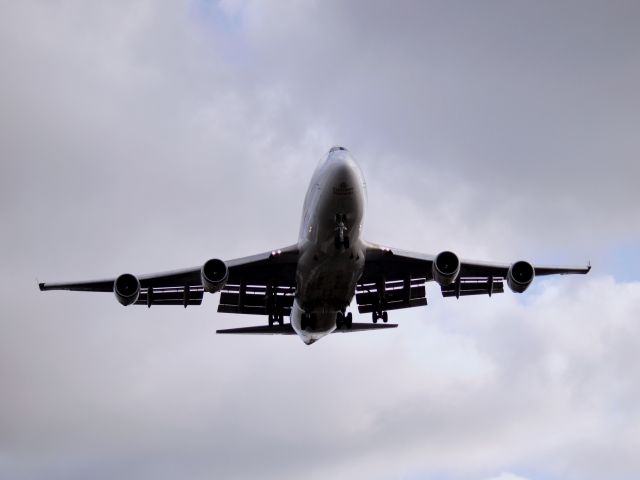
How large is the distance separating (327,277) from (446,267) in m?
4.35

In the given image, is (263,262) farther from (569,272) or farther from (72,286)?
(569,272)

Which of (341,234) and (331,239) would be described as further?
(331,239)

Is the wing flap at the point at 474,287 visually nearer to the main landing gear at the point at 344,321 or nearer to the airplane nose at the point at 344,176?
the main landing gear at the point at 344,321

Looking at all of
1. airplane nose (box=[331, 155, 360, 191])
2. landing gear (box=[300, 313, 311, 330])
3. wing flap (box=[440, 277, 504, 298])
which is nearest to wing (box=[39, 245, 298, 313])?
landing gear (box=[300, 313, 311, 330])

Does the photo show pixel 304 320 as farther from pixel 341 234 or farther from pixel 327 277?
pixel 341 234

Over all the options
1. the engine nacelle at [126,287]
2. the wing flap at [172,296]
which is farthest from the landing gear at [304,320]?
the engine nacelle at [126,287]

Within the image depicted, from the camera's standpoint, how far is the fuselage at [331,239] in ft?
97.6

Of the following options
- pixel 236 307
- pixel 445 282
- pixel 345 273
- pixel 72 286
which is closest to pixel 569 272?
pixel 445 282

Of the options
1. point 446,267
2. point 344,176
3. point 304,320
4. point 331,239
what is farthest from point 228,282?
point 344,176

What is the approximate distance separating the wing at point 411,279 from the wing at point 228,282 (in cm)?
313

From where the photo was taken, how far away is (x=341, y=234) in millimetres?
30469

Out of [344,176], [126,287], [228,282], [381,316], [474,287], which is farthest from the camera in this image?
[474,287]

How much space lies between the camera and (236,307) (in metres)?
39.0

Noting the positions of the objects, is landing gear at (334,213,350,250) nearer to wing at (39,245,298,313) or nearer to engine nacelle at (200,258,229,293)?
wing at (39,245,298,313)
